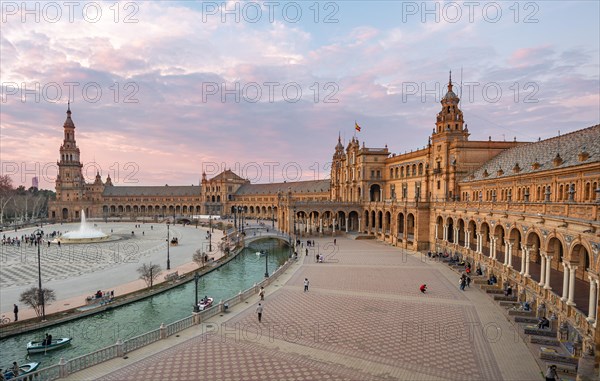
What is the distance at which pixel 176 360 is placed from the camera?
17.2m

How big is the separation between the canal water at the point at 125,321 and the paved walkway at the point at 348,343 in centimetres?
604

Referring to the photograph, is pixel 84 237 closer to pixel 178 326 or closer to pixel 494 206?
pixel 178 326

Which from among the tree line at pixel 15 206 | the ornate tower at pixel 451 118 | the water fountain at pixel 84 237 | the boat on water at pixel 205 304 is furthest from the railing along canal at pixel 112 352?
the tree line at pixel 15 206

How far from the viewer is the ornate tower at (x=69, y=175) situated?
12669 centimetres

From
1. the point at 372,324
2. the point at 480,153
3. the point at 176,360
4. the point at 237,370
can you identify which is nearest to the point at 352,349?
the point at 372,324

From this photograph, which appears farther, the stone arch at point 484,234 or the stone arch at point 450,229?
the stone arch at point 450,229

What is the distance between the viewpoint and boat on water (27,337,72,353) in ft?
68.1

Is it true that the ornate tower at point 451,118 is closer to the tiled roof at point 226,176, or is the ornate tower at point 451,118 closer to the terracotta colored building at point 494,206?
the terracotta colored building at point 494,206

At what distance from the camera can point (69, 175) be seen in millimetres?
128125

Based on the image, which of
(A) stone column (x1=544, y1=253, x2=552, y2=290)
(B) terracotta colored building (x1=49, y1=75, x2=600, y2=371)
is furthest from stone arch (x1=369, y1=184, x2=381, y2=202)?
(A) stone column (x1=544, y1=253, x2=552, y2=290)

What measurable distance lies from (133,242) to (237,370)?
56.0 metres

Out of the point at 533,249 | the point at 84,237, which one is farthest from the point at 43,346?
the point at 84,237

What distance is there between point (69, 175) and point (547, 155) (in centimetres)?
13979

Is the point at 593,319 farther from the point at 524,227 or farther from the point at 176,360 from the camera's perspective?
the point at 176,360
